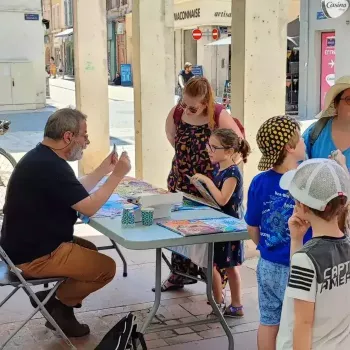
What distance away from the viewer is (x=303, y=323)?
6.90ft

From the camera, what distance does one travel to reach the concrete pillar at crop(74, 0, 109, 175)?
324 inches

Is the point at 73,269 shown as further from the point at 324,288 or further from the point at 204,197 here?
the point at 324,288

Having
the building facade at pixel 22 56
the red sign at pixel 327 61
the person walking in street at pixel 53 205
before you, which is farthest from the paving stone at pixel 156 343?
the building facade at pixel 22 56

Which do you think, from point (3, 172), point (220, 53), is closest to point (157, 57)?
point (3, 172)

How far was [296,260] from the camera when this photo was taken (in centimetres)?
211

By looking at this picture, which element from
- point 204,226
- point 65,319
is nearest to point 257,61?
point 204,226

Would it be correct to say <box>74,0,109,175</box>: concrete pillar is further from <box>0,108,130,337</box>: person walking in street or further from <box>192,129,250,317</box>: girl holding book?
<box>0,108,130,337</box>: person walking in street

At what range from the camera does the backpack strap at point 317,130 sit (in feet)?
11.9

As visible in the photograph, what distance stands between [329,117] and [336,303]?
5.64ft

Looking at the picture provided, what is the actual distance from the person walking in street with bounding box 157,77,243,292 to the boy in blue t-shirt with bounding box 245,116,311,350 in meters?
1.24

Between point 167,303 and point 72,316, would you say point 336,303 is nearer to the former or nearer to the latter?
point 72,316

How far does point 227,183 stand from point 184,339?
3.21 feet

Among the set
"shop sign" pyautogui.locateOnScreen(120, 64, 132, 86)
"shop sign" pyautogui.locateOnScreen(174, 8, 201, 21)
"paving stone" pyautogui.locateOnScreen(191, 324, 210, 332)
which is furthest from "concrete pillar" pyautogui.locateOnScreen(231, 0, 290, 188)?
"shop sign" pyautogui.locateOnScreen(120, 64, 132, 86)

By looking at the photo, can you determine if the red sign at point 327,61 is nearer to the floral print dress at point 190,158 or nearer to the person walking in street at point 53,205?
the floral print dress at point 190,158
